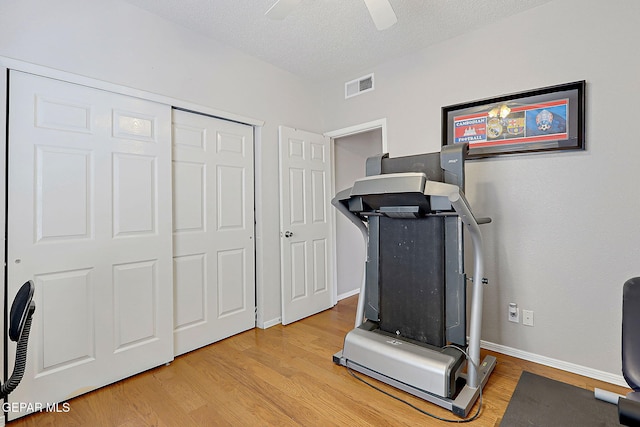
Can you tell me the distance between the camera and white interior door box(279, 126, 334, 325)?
325 cm

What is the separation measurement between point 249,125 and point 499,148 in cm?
224

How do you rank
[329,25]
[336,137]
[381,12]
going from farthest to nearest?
[336,137] < [329,25] < [381,12]

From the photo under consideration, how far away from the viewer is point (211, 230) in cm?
274

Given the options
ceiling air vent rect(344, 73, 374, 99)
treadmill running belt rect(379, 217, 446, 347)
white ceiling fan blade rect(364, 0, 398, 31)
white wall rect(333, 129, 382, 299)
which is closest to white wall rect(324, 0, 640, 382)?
ceiling air vent rect(344, 73, 374, 99)

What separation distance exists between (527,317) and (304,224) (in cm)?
218

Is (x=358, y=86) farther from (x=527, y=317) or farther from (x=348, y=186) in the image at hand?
(x=527, y=317)

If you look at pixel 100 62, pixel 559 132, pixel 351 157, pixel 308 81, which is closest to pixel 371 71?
pixel 308 81

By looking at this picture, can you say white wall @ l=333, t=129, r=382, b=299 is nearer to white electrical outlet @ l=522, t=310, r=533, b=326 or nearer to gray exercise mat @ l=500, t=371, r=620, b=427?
white electrical outlet @ l=522, t=310, r=533, b=326

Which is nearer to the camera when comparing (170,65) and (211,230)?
(170,65)

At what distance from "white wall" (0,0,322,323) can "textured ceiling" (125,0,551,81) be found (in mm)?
150

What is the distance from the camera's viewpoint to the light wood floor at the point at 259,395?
176 cm

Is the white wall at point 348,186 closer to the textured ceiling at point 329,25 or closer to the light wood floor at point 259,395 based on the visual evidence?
the textured ceiling at point 329,25

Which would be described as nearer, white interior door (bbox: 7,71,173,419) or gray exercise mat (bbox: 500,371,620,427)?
gray exercise mat (bbox: 500,371,620,427)

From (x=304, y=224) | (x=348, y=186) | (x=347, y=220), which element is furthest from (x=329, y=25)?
(x=347, y=220)
